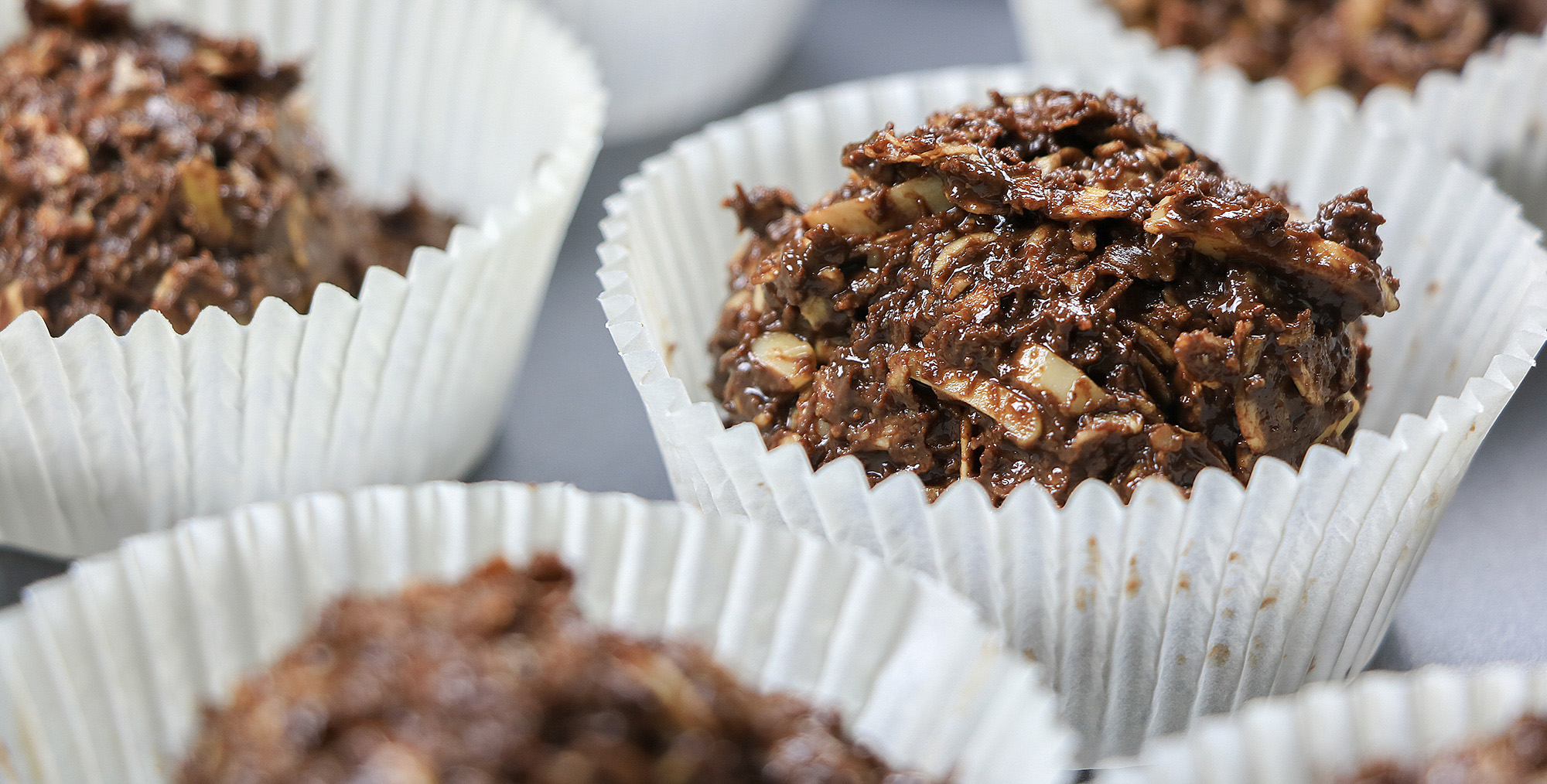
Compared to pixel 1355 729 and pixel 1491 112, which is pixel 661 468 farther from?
pixel 1491 112

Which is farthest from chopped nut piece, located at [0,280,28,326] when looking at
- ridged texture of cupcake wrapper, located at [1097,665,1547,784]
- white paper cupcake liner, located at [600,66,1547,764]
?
ridged texture of cupcake wrapper, located at [1097,665,1547,784]

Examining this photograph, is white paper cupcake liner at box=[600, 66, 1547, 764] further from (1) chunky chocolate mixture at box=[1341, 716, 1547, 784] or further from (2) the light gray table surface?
(1) chunky chocolate mixture at box=[1341, 716, 1547, 784]

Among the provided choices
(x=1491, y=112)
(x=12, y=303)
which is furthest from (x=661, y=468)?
(x=1491, y=112)

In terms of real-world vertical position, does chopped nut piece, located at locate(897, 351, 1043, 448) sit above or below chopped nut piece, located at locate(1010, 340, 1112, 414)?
below

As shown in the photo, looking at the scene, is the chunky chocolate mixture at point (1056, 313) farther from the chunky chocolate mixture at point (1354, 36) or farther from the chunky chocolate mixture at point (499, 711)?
the chunky chocolate mixture at point (1354, 36)

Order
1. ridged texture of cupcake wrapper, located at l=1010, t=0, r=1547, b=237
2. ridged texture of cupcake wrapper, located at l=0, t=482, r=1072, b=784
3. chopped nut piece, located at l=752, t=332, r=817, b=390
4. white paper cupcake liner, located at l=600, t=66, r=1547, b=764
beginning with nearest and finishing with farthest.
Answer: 1. ridged texture of cupcake wrapper, located at l=0, t=482, r=1072, b=784
2. white paper cupcake liner, located at l=600, t=66, r=1547, b=764
3. chopped nut piece, located at l=752, t=332, r=817, b=390
4. ridged texture of cupcake wrapper, located at l=1010, t=0, r=1547, b=237

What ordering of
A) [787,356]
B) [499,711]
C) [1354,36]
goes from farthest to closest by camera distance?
[1354,36]
[787,356]
[499,711]

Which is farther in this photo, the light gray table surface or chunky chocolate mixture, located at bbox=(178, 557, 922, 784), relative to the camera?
the light gray table surface
